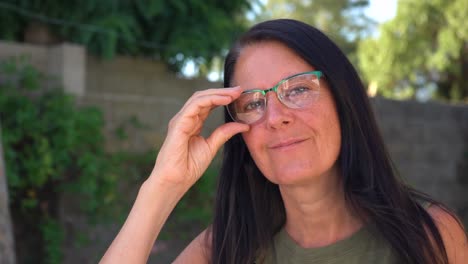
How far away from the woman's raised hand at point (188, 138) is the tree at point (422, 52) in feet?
34.7

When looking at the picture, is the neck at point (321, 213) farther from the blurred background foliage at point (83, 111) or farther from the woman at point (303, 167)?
the blurred background foliage at point (83, 111)

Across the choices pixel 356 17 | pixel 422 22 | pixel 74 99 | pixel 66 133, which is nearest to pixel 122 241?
pixel 66 133

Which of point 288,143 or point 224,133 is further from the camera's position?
point 224,133

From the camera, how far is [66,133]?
12.7 feet

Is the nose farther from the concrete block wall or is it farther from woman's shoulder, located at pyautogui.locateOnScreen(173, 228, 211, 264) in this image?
the concrete block wall

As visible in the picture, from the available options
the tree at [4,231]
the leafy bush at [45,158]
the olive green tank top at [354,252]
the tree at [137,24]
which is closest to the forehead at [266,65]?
the olive green tank top at [354,252]

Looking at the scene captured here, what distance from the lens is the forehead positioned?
1.85 meters

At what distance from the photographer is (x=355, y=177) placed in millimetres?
1942

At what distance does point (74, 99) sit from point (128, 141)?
0.61m

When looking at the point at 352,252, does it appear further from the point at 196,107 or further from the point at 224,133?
the point at 196,107

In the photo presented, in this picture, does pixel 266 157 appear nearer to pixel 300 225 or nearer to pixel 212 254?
pixel 300 225

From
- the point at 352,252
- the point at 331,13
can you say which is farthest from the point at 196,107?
the point at 331,13

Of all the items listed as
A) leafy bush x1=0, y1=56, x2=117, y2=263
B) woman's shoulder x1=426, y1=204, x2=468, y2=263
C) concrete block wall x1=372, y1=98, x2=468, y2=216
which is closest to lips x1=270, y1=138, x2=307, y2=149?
woman's shoulder x1=426, y1=204, x2=468, y2=263

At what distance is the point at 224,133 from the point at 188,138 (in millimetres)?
122
